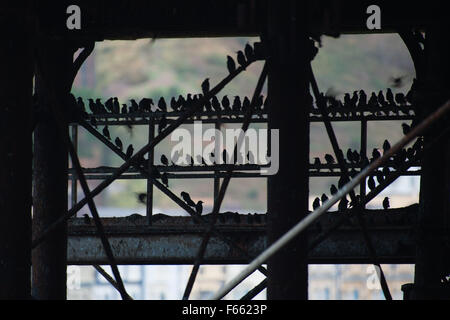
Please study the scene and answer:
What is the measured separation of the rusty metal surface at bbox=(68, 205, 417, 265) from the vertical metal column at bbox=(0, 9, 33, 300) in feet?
11.1

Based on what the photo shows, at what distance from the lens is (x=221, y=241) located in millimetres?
10406

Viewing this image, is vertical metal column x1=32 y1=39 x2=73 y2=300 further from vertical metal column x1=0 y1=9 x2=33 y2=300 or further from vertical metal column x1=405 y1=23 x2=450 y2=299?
vertical metal column x1=405 y1=23 x2=450 y2=299

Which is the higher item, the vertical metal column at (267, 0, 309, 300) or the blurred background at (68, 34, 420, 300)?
the blurred background at (68, 34, 420, 300)

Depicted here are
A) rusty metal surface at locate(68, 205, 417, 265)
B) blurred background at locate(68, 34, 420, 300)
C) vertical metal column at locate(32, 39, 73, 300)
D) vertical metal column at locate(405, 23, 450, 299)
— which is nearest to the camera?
vertical metal column at locate(405, 23, 450, 299)

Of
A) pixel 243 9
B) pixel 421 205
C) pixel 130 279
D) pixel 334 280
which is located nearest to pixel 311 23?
pixel 243 9

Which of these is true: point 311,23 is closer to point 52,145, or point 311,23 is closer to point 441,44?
point 441,44

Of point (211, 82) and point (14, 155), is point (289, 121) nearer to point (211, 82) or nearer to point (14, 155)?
point (14, 155)

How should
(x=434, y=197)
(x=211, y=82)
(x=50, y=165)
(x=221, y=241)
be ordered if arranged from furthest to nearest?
(x=211, y=82), (x=221, y=241), (x=50, y=165), (x=434, y=197)

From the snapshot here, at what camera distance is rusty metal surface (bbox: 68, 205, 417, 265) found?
10227mm

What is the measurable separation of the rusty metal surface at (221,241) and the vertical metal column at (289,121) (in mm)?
2878

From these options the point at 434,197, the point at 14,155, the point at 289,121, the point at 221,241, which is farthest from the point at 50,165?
the point at 434,197

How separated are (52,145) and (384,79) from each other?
81505 millimetres

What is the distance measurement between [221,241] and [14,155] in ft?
11.6

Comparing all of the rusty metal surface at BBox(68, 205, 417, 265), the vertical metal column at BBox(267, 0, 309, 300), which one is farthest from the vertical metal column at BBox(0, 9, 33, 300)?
the rusty metal surface at BBox(68, 205, 417, 265)
